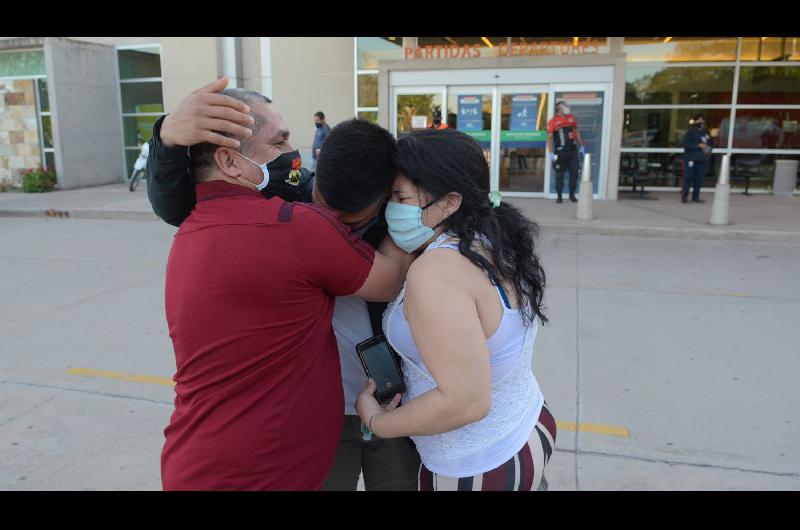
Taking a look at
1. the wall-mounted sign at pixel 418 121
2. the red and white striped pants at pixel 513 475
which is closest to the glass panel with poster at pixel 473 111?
the wall-mounted sign at pixel 418 121

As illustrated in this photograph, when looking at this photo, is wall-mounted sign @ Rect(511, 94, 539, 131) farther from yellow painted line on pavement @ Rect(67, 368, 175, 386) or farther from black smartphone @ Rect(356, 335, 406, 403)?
black smartphone @ Rect(356, 335, 406, 403)

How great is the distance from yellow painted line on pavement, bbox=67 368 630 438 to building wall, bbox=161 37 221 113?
13666 mm

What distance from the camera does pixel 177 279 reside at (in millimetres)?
1566

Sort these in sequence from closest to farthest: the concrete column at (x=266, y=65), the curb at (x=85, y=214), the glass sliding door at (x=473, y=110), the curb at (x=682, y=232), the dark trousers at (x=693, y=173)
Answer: the curb at (x=682, y=232), the curb at (x=85, y=214), the dark trousers at (x=693, y=173), the glass sliding door at (x=473, y=110), the concrete column at (x=266, y=65)

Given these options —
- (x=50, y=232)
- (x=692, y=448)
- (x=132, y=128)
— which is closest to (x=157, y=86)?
(x=132, y=128)

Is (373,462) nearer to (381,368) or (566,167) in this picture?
(381,368)

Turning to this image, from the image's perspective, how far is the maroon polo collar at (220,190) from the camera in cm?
160

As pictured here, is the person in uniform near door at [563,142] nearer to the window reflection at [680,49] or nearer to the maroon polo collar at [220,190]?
the window reflection at [680,49]

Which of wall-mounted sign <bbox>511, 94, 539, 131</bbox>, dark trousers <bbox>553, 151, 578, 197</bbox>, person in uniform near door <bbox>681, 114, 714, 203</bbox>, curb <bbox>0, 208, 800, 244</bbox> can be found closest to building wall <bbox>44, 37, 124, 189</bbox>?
wall-mounted sign <bbox>511, 94, 539, 131</bbox>

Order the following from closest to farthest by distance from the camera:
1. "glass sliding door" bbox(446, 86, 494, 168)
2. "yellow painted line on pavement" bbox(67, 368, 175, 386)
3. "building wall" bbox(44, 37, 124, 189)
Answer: "yellow painted line on pavement" bbox(67, 368, 175, 386), "glass sliding door" bbox(446, 86, 494, 168), "building wall" bbox(44, 37, 124, 189)

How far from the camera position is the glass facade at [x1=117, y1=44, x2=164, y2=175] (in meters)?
19.3

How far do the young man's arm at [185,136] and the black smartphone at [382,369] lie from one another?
0.63 metres

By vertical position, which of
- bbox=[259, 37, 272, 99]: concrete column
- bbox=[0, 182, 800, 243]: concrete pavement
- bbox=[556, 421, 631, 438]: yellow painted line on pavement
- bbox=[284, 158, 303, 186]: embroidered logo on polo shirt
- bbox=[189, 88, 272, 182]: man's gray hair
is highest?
bbox=[259, 37, 272, 99]: concrete column
